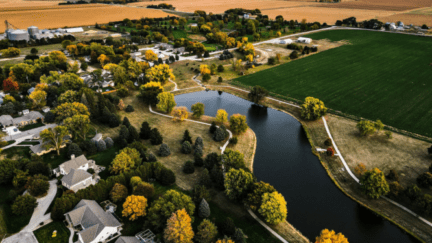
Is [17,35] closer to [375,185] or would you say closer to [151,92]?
[151,92]

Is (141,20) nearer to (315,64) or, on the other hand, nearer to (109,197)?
(315,64)

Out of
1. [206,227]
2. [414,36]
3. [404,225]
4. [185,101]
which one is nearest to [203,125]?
[185,101]

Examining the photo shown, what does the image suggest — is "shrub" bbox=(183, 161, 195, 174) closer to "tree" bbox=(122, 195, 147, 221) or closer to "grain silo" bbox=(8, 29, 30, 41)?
"tree" bbox=(122, 195, 147, 221)

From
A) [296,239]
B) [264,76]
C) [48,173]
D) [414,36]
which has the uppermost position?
[414,36]

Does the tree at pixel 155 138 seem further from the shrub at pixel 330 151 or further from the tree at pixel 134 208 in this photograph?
the shrub at pixel 330 151

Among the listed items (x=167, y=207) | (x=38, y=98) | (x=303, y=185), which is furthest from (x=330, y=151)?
(x=38, y=98)

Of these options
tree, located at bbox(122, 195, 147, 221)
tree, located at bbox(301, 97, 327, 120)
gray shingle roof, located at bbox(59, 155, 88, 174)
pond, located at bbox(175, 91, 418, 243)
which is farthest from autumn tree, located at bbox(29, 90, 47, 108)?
tree, located at bbox(301, 97, 327, 120)
